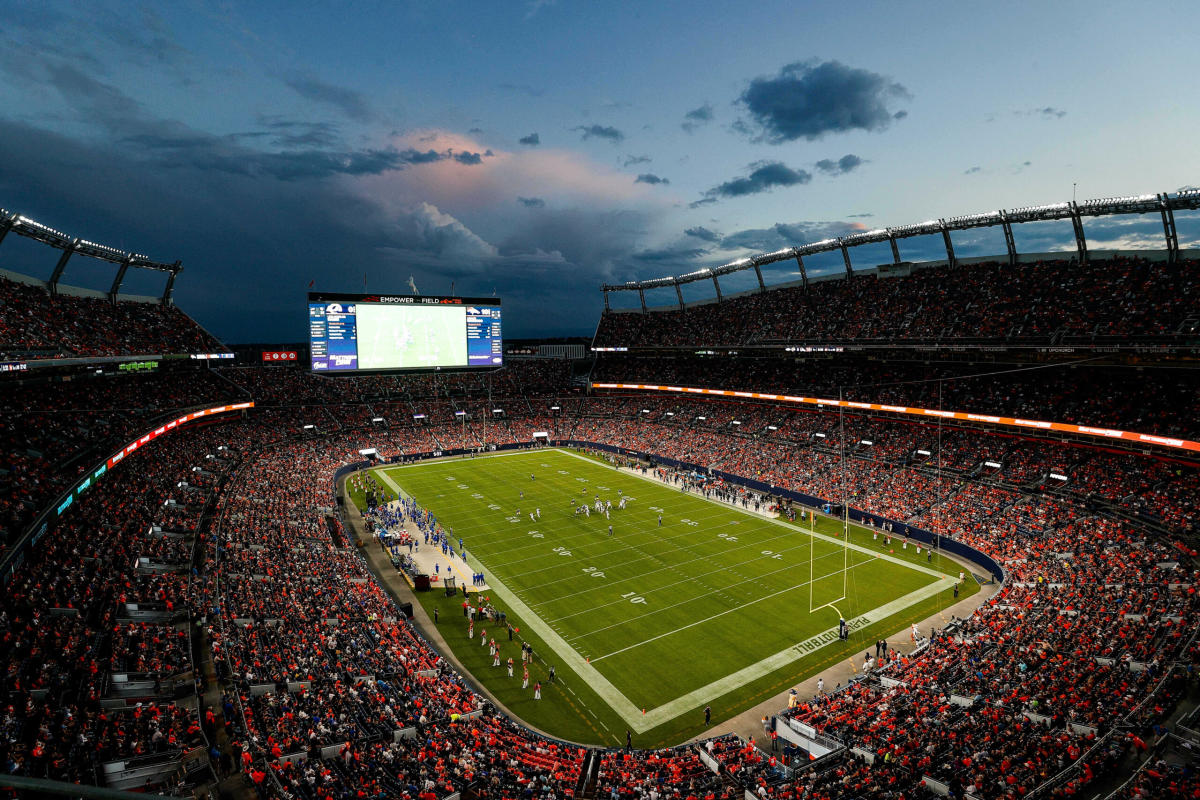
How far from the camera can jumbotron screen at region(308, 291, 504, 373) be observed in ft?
177

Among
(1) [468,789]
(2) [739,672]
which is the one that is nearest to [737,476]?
(2) [739,672]

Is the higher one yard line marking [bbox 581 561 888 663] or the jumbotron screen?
the jumbotron screen

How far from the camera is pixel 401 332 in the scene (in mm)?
57562

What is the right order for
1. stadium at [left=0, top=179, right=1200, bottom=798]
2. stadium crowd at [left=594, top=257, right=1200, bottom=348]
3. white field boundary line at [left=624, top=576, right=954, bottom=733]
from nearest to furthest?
stadium at [left=0, top=179, right=1200, bottom=798]
white field boundary line at [left=624, top=576, right=954, bottom=733]
stadium crowd at [left=594, top=257, right=1200, bottom=348]

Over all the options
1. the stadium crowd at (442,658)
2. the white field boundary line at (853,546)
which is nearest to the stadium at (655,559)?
the stadium crowd at (442,658)

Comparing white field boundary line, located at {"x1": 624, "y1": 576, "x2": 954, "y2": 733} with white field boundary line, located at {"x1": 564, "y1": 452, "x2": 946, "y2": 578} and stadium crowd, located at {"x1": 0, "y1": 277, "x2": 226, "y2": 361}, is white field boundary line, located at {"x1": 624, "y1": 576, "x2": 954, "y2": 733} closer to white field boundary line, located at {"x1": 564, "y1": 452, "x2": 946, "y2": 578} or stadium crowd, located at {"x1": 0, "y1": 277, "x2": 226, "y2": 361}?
white field boundary line, located at {"x1": 564, "y1": 452, "x2": 946, "y2": 578}

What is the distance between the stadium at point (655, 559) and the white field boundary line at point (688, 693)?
0.50 ft

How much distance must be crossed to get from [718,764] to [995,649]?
10625 millimetres

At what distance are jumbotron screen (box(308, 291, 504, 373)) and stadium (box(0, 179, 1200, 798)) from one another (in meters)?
0.49

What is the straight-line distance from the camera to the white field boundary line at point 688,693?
2091 centimetres

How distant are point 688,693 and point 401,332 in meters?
44.5

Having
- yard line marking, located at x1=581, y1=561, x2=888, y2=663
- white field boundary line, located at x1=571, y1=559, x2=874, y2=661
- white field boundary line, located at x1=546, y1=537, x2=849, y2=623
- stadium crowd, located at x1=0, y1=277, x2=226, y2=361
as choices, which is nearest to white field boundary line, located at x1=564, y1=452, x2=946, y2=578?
white field boundary line, located at x1=546, y1=537, x2=849, y2=623

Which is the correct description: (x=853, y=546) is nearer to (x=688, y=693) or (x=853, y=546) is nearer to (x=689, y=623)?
(x=689, y=623)

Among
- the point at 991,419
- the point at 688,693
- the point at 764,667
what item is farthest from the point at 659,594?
the point at 991,419
